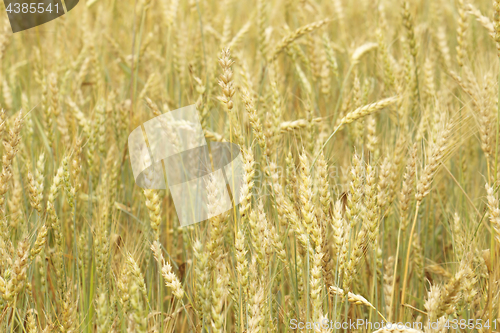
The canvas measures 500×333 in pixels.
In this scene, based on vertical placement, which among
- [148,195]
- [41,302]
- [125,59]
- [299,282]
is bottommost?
[41,302]

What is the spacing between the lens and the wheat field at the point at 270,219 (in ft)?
3.16

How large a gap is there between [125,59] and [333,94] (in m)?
1.18

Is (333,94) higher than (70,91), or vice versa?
(70,91)

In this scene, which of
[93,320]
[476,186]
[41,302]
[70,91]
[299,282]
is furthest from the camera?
[70,91]

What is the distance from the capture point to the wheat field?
0.96 meters

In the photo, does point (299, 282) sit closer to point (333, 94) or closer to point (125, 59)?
point (333, 94)

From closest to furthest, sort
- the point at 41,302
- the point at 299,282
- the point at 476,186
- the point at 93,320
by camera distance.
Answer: the point at 299,282 < the point at 93,320 < the point at 41,302 < the point at 476,186

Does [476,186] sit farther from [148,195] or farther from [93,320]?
[93,320]

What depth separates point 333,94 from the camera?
2354 millimetres

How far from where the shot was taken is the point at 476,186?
1.65 metres

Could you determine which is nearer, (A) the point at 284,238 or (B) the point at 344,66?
(A) the point at 284,238

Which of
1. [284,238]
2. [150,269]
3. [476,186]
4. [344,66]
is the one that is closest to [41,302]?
[150,269]

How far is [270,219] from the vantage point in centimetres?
118
